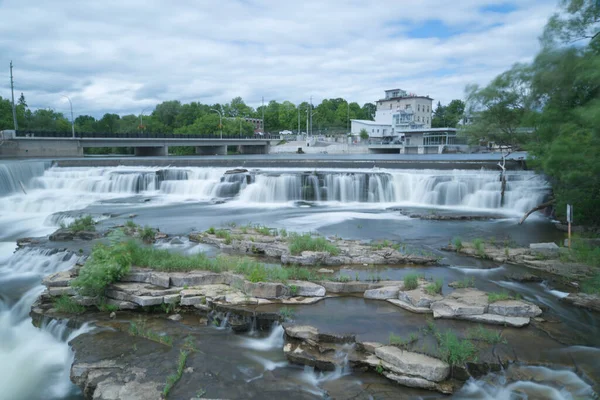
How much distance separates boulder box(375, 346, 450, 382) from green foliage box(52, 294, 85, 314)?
6.71 meters

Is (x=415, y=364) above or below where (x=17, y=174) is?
below

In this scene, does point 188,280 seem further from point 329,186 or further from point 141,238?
point 329,186

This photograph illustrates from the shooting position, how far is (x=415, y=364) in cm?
661

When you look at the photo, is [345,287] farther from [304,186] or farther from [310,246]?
[304,186]

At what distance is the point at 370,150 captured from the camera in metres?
82.9

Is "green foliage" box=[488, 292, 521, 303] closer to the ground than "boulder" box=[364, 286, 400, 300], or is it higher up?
higher up

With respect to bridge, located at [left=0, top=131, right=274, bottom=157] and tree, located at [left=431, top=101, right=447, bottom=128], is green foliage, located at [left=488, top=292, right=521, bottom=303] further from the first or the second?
tree, located at [left=431, top=101, right=447, bottom=128]

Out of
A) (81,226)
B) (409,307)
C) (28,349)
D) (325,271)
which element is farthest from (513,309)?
(81,226)

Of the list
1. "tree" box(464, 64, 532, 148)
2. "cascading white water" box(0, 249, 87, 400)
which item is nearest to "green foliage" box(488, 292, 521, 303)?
"cascading white water" box(0, 249, 87, 400)

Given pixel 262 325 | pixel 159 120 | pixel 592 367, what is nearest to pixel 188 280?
pixel 262 325

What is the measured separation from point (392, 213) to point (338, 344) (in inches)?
625

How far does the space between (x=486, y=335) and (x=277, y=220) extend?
14.2 metres

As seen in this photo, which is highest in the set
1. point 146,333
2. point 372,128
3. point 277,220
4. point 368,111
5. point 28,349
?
point 368,111

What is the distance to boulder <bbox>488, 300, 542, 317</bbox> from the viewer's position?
28.5ft
